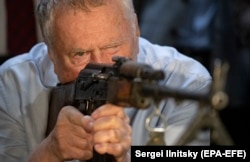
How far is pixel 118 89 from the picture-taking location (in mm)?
1579

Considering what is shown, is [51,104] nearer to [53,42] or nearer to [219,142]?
[53,42]

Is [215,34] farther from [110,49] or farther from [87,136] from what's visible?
[87,136]

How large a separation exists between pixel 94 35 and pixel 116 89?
1.76ft

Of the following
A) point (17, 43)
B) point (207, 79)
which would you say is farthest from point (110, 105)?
point (17, 43)

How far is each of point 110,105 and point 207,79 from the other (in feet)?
2.21

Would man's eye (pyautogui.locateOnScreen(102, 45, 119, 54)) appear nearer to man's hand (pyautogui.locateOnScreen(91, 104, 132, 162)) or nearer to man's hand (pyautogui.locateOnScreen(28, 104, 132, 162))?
man's hand (pyautogui.locateOnScreen(28, 104, 132, 162))

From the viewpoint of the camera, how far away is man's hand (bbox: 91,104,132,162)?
1657 mm

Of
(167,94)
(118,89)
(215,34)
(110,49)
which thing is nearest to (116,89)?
(118,89)

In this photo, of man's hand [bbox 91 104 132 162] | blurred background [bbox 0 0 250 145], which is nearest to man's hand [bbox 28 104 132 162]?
man's hand [bbox 91 104 132 162]

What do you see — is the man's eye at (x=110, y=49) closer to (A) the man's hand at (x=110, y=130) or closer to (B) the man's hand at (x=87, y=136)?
(B) the man's hand at (x=87, y=136)

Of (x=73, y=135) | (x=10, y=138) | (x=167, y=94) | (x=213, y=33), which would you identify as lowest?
(x=213, y=33)

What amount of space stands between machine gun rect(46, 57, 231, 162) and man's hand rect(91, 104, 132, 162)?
0.03m

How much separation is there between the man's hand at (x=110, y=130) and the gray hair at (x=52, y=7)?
50 cm

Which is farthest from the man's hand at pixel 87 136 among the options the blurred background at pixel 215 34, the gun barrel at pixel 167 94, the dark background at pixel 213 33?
the dark background at pixel 213 33
